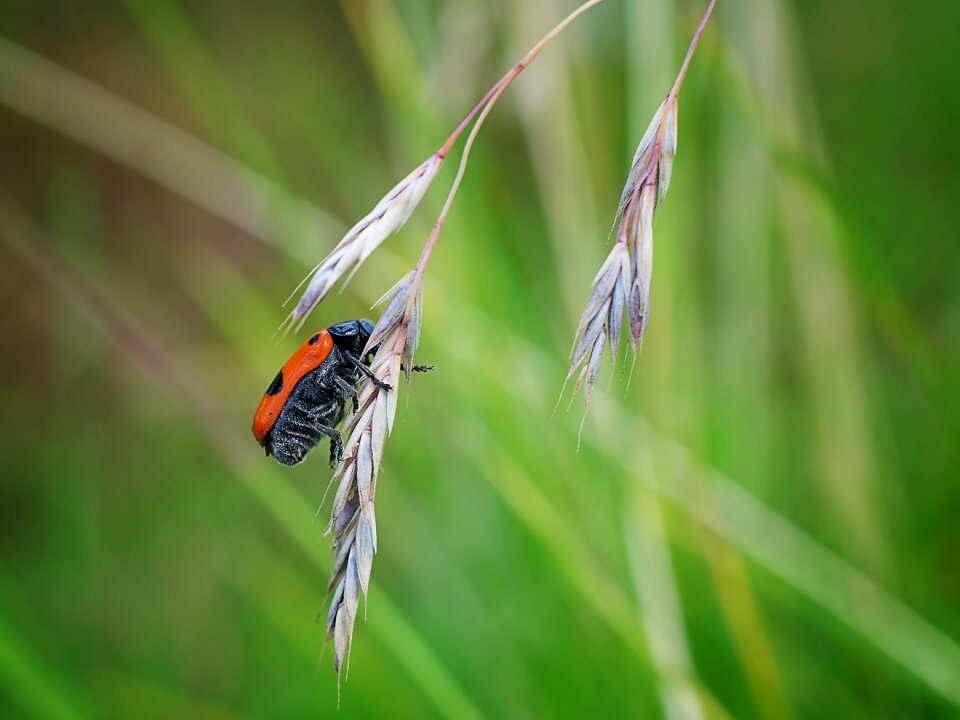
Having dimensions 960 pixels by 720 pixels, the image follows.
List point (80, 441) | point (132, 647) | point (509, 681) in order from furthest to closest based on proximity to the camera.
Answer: point (80, 441) → point (132, 647) → point (509, 681)

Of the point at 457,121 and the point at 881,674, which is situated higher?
the point at 457,121

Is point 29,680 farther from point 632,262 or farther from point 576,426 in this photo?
point 576,426

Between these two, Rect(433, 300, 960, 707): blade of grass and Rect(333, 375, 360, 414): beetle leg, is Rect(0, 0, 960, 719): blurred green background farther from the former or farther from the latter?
Rect(333, 375, 360, 414): beetle leg

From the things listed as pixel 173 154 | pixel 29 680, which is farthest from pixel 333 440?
pixel 173 154

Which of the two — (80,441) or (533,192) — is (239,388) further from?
(533,192)

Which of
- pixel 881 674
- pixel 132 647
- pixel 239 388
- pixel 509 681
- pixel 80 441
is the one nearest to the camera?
pixel 881 674

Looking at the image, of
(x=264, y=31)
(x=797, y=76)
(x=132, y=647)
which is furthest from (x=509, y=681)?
(x=264, y=31)
